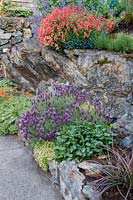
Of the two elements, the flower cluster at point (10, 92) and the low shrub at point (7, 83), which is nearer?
the flower cluster at point (10, 92)

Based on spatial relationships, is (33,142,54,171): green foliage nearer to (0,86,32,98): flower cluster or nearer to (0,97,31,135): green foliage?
(0,97,31,135): green foliage

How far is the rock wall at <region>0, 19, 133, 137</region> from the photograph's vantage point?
5.33 metres

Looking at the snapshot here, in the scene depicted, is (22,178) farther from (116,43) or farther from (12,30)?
(12,30)

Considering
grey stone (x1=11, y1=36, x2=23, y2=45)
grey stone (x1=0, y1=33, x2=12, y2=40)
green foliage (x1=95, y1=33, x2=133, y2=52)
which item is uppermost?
grey stone (x1=0, y1=33, x2=12, y2=40)

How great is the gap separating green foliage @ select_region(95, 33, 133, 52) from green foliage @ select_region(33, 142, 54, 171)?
2390mm

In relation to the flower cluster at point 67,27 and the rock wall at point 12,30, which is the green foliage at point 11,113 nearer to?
the flower cluster at point 67,27

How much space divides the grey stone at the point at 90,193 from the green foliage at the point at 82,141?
0.51 m

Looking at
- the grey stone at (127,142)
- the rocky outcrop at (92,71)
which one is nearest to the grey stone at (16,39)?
the rocky outcrop at (92,71)

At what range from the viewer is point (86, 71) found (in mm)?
5648

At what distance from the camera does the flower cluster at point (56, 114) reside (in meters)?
3.95

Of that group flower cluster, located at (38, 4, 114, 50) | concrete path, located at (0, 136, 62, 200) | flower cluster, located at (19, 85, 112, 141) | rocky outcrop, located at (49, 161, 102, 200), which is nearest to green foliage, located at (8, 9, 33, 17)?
flower cluster, located at (38, 4, 114, 50)

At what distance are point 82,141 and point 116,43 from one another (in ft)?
8.56

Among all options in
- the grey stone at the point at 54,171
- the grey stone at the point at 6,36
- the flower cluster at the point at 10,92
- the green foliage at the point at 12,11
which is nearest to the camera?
the grey stone at the point at 54,171

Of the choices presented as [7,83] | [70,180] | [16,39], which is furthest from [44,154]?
[16,39]
